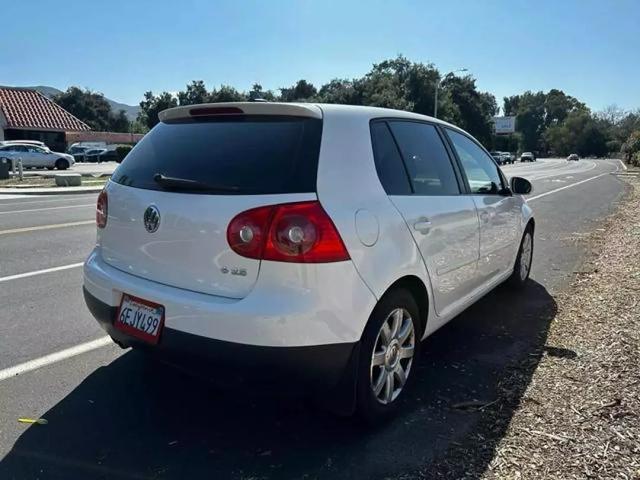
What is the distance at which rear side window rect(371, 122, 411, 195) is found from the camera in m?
3.14

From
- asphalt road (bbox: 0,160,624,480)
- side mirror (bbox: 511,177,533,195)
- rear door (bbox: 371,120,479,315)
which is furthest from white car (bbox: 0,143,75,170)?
rear door (bbox: 371,120,479,315)

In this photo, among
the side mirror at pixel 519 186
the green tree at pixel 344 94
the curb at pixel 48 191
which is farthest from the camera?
the green tree at pixel 344 94

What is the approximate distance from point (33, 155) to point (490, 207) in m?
34.0

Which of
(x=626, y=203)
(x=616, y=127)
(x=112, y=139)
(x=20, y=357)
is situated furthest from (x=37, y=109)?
(x=616, y=127)

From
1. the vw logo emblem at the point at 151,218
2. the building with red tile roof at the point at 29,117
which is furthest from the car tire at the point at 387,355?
the building with red tile roof at the point at 29,117

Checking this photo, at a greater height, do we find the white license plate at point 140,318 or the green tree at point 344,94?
the green tree at point 344,94

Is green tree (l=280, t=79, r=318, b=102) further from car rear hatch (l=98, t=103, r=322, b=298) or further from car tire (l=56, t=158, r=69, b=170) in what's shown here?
car rear hatch (l=98, t=103, r=322, b=298)

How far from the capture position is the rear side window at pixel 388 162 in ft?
10.3

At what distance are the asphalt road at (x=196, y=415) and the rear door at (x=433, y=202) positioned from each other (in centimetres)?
63

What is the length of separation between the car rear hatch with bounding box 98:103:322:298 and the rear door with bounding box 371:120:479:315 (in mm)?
625

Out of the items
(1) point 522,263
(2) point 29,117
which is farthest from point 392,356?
(2) point 29,117

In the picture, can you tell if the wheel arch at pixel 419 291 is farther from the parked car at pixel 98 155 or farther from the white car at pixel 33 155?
the parked car at pixel 98 155

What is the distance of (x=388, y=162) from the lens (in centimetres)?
324

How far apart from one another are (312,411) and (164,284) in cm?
118
